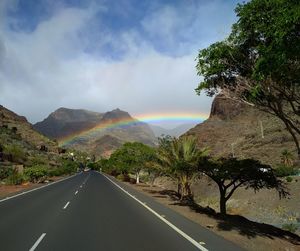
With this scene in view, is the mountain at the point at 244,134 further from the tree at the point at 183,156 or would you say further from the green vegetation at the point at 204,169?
the tree at the point at 183,156

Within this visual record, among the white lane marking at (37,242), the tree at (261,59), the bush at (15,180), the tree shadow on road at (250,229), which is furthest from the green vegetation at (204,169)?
the bush at (15,180)

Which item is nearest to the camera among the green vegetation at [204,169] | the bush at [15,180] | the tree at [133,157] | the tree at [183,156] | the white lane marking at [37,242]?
the white lane marking at [37,242]

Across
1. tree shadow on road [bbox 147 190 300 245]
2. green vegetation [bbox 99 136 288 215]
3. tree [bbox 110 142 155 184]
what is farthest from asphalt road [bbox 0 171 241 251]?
tree [bbox 110 142 155 184]

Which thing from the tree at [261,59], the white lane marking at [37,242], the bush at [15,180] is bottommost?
the white lane marking at [37,242]

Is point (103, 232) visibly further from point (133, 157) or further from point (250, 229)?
point (133, 157)

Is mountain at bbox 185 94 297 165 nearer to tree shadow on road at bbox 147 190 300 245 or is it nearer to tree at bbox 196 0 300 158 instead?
tree shadow on road at bbox 147 190 300 245

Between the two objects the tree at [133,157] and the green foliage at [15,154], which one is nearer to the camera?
the tree at [133,157]

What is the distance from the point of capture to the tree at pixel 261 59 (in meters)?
7.95

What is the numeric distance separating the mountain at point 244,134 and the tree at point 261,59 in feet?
148

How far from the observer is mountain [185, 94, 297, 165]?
84.3 meters

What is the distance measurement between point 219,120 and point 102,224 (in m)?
→ 138

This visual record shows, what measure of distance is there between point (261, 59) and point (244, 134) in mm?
109830

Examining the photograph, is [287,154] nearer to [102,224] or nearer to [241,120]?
[102,224]

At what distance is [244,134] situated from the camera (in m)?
116
